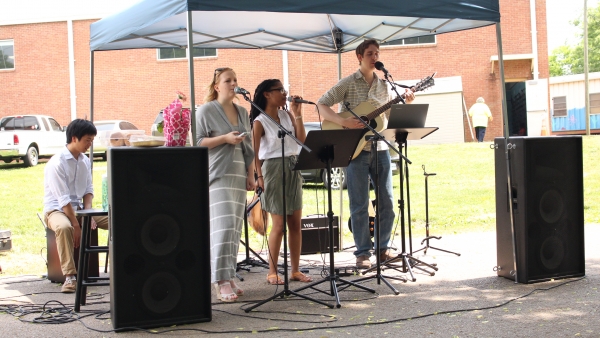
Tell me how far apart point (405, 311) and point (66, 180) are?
3.41 meters

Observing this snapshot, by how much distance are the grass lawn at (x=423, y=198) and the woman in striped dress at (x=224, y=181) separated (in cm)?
215

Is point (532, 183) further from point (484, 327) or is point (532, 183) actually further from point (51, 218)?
point (51, 218)

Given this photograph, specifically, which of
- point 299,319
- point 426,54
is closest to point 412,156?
point 426,54

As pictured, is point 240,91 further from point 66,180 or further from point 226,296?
point 66,180

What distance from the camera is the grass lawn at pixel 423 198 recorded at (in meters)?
9.83

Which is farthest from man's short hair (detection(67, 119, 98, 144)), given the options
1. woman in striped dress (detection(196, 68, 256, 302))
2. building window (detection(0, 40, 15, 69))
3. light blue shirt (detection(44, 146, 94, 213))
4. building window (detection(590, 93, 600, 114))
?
building window (detection(590, 93, 600, 114))

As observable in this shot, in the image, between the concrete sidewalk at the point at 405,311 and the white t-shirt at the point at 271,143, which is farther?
the white t-shirt at the point at 271,143

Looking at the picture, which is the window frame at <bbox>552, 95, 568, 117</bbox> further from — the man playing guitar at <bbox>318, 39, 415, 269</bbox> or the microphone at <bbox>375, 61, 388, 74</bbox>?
the microphone at <bbox>375, 61, 388, 74</bbox>

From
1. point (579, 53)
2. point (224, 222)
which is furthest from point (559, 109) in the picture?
point (579, 53)

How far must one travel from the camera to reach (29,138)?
65.9ft

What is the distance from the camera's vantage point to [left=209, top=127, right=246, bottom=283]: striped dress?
5762 millimetres

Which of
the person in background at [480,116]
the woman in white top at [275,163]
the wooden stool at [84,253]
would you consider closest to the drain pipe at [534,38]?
the person in background at [480,116]

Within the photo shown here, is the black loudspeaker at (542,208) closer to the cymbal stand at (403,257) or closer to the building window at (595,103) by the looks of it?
the cymbal stand at (403,257)

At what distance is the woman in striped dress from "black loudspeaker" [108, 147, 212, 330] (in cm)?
62
